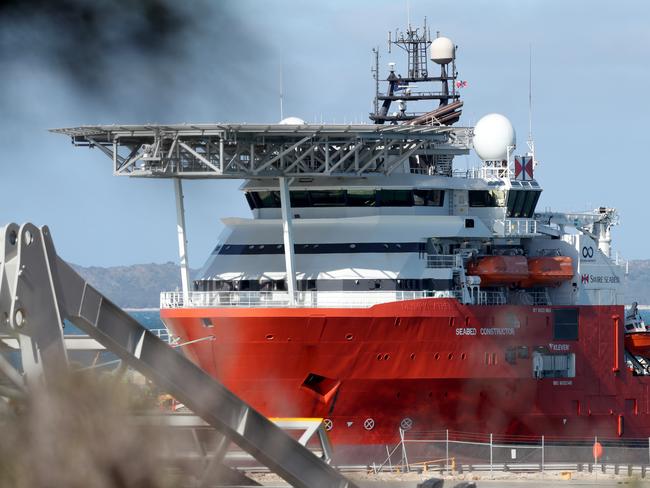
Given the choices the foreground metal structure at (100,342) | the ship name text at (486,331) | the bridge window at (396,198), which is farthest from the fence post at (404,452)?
the foreground metal structure at (100,342)

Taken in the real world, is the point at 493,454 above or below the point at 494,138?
below

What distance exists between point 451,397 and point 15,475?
28.9 meters

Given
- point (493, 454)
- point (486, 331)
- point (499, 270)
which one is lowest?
point (493, 454)

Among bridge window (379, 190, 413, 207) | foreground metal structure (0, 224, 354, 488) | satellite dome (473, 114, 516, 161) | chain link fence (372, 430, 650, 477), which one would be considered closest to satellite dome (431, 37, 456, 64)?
satellite dome (473, 114, 516, 161)

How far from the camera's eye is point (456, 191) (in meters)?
51.3

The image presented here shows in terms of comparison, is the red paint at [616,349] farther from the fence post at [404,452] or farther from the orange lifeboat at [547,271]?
the fence post at [404,452]

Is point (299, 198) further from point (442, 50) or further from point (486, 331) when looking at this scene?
point (442, 50)

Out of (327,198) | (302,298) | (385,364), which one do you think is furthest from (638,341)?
(302,298)

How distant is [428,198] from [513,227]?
11.9 feet

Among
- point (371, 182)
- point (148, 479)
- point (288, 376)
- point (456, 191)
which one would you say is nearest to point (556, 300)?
point (456, 191)

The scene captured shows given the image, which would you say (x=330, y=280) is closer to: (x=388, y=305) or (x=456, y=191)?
(x=388, y=305)

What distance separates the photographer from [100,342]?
69.9 feet

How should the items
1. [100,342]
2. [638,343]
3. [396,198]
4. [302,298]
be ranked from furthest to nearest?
[638,343]
[396,198]
[302,298]
[100,342]

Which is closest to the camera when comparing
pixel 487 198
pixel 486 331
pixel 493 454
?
pixel 486 331
